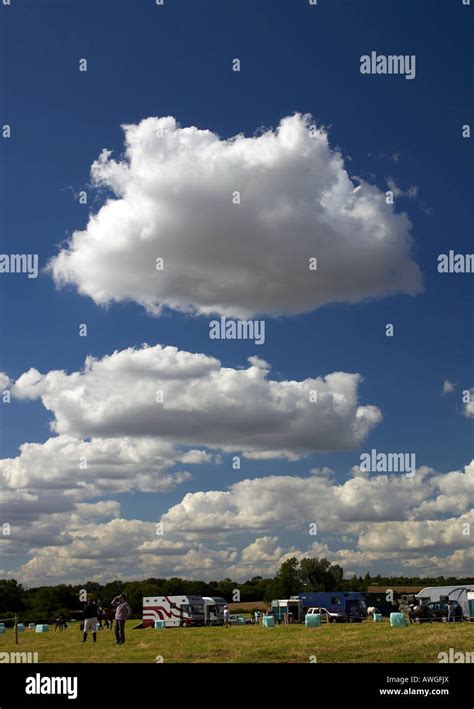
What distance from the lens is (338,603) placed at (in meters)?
74.7

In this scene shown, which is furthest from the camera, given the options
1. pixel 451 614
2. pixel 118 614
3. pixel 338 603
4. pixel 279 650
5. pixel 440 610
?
pixel 338 603

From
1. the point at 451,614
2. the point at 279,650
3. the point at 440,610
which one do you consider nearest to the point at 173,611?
the point at 440,610

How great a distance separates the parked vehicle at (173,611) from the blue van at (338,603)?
1156 centimetres

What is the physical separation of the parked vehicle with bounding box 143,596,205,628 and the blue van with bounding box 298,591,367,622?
1156 cm

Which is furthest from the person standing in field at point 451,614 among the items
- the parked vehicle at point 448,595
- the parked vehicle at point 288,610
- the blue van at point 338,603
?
the parked vehicle at point 288,610

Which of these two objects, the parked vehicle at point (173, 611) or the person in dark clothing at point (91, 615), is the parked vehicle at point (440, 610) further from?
A: the person in dark clothing at point (91, 615)

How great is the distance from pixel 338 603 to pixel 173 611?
16610 millimetres

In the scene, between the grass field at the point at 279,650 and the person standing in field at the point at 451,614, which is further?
the person standing in field at the point at 451,614

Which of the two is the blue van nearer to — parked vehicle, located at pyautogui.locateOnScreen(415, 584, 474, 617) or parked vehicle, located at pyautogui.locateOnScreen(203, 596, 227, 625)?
parked vehicle, located at pyautogui.locateOnScreen(415, 584, 474, 617)

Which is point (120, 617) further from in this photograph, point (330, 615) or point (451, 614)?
point (330, 615)

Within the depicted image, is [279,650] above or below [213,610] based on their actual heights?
above

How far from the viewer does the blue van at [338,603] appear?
2926 inches

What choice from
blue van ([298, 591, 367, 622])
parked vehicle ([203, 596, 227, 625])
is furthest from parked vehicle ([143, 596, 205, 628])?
blue van ([298, 591, 367, 622])
